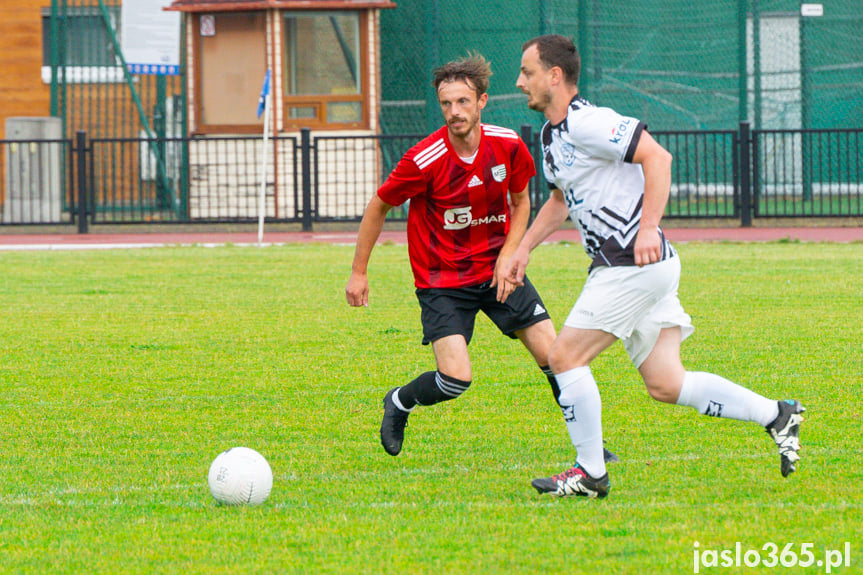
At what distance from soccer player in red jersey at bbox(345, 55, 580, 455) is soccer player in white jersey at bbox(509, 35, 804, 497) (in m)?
0.67

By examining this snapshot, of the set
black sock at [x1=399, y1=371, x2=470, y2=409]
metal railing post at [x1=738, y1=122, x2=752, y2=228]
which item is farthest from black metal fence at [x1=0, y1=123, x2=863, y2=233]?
black sock at [x1=399, y1=371, x2=470, y2=409]

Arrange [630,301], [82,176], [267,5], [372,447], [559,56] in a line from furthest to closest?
[267,5] < [82,176] < [372,447] < [559,56] < [630,301]

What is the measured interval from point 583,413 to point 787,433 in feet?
2.62

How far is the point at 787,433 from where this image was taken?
506cm

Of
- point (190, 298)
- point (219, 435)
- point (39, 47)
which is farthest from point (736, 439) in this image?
point (39, 47)

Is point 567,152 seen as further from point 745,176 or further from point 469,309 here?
point 745,176

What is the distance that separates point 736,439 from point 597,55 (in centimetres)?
1690

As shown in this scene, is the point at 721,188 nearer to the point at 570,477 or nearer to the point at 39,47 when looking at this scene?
the point at 39,47

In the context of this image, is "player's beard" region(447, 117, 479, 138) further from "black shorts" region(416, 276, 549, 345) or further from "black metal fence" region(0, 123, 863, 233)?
"black metal fence" region(0, 123, 863, 233)

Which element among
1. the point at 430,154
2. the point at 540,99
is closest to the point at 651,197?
the point at 540,99

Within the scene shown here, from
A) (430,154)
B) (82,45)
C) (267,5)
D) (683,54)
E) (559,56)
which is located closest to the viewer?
(559,56)

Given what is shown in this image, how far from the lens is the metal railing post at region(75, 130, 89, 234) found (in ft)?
68.8

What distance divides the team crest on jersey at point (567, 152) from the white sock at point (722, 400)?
967mm

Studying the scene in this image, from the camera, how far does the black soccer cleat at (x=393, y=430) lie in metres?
5.79
